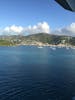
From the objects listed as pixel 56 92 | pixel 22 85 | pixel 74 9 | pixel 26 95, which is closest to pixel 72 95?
pixel 56 92

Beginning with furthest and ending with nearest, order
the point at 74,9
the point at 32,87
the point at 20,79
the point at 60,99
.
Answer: the point at 20,79 → the point at 32,87 → the point at 60,99 → the point at 74,9

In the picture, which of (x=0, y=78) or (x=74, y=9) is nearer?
(x=74, y=9)

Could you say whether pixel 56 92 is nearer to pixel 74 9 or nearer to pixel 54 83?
pixel 54 83

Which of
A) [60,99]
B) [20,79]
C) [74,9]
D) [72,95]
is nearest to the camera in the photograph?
[74,9]

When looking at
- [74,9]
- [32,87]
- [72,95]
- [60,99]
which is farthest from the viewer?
[32,87]

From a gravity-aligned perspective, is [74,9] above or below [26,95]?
above

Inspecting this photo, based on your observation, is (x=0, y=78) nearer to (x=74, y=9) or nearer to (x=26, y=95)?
(x=26, y=95)

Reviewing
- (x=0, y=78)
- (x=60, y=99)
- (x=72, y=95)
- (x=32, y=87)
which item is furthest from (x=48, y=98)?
(x=0, y=78)

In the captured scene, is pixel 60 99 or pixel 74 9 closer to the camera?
pixel 74 9

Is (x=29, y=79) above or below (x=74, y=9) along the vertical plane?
below
